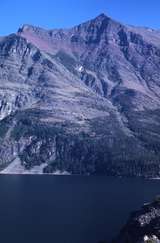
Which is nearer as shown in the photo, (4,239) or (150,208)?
(150,208)

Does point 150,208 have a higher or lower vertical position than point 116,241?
higher

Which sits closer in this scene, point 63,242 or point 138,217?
point 138,217

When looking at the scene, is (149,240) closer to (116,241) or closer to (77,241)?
(116,241)

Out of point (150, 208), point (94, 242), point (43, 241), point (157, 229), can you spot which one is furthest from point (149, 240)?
point (43, 241)

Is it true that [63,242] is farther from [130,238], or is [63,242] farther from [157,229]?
[157,229]

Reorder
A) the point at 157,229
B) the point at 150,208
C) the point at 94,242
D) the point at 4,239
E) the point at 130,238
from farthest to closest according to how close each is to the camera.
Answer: the point at 4,239 → the point at 94,242 → the point at 150,208 → the point at 130,238 → the point at 157,229

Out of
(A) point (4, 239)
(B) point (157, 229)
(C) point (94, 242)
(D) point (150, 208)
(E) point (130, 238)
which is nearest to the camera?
(B) point (157, 229)
